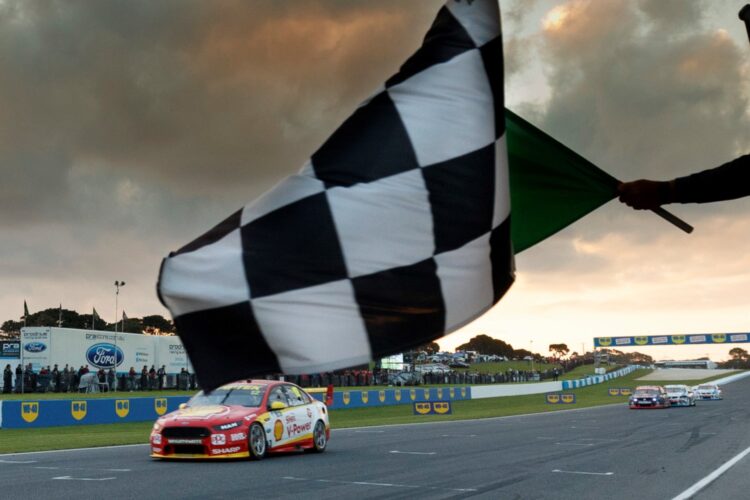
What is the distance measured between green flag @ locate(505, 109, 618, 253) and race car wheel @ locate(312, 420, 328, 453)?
1295 cm

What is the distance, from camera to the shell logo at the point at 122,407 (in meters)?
25.6

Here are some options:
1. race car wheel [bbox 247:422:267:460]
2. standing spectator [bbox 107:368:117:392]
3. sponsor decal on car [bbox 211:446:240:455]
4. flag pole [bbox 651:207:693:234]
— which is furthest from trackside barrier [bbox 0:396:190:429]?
flag pole [bbox 651:207:693:234]

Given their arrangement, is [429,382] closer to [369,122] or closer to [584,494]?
[584,494]

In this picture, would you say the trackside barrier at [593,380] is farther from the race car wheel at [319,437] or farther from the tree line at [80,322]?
the tree line at [80,322]

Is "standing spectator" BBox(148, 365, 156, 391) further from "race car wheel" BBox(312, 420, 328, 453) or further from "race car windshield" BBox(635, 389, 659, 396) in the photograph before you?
"race car wheel" BBox(312, 420, 328, 453)

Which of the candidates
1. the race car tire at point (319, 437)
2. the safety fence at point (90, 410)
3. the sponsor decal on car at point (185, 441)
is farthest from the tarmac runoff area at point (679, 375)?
the sponsor decal on car at point (185, 441)

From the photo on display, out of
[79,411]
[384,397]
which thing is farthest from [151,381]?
[79,411]

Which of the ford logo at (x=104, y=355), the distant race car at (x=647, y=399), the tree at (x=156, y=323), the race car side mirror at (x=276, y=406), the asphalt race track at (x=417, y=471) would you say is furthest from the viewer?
the tree at (x=156, y=323)

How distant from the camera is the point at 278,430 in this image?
1498 cm

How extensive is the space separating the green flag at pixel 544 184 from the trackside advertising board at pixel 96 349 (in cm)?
4024

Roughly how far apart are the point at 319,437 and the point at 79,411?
1062 centimetres

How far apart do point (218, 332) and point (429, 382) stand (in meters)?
67.7

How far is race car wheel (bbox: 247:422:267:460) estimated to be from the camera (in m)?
14.2

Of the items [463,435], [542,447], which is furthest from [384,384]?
[542,447]
